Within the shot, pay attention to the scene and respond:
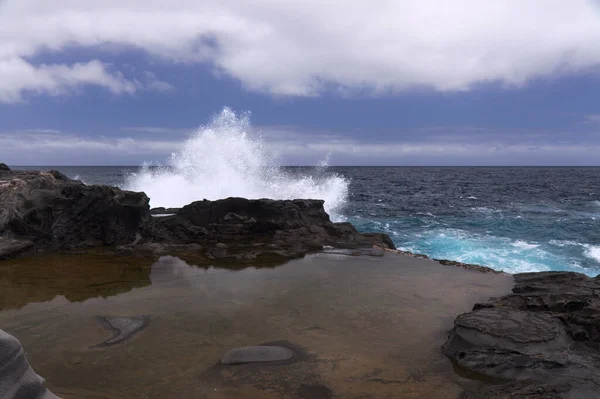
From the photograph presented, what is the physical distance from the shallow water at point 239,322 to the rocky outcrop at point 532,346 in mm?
428

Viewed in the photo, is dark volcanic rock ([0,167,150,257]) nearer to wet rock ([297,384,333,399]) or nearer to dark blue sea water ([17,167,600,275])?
wet rock ([297,384,333,399])

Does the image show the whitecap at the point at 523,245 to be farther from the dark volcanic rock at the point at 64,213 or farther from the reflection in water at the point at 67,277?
the dark volcanic rock at the point at 64,213

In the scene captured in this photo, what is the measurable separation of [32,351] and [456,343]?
6081mm

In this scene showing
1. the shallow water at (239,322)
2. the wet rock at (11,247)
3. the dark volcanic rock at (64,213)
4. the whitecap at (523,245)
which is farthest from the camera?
the whitecap at (523,245)

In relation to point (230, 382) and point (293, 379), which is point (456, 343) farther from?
point (230, 382)

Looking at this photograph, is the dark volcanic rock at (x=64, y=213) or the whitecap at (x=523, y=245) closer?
the dark volcanic rock at (x=64, y=213)

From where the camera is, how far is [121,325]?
6.64 metres

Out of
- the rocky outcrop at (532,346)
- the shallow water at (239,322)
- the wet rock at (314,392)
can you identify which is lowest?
the wet rock at (314,392)

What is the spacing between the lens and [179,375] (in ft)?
16.8

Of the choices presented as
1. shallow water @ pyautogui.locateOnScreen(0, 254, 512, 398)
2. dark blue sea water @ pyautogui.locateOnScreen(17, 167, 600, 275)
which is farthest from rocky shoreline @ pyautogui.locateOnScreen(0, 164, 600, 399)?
dark blue sea water @ pyautogui.locateOnScreen(17, 167, 600, 275)

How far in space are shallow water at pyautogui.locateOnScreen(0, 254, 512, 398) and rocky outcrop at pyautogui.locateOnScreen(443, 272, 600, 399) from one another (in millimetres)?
428

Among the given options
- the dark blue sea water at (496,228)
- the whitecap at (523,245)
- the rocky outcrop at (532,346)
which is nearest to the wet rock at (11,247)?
the rocky outcrop at (532,346)

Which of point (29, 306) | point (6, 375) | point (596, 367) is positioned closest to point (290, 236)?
point (29, 306)

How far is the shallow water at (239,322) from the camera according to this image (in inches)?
194
